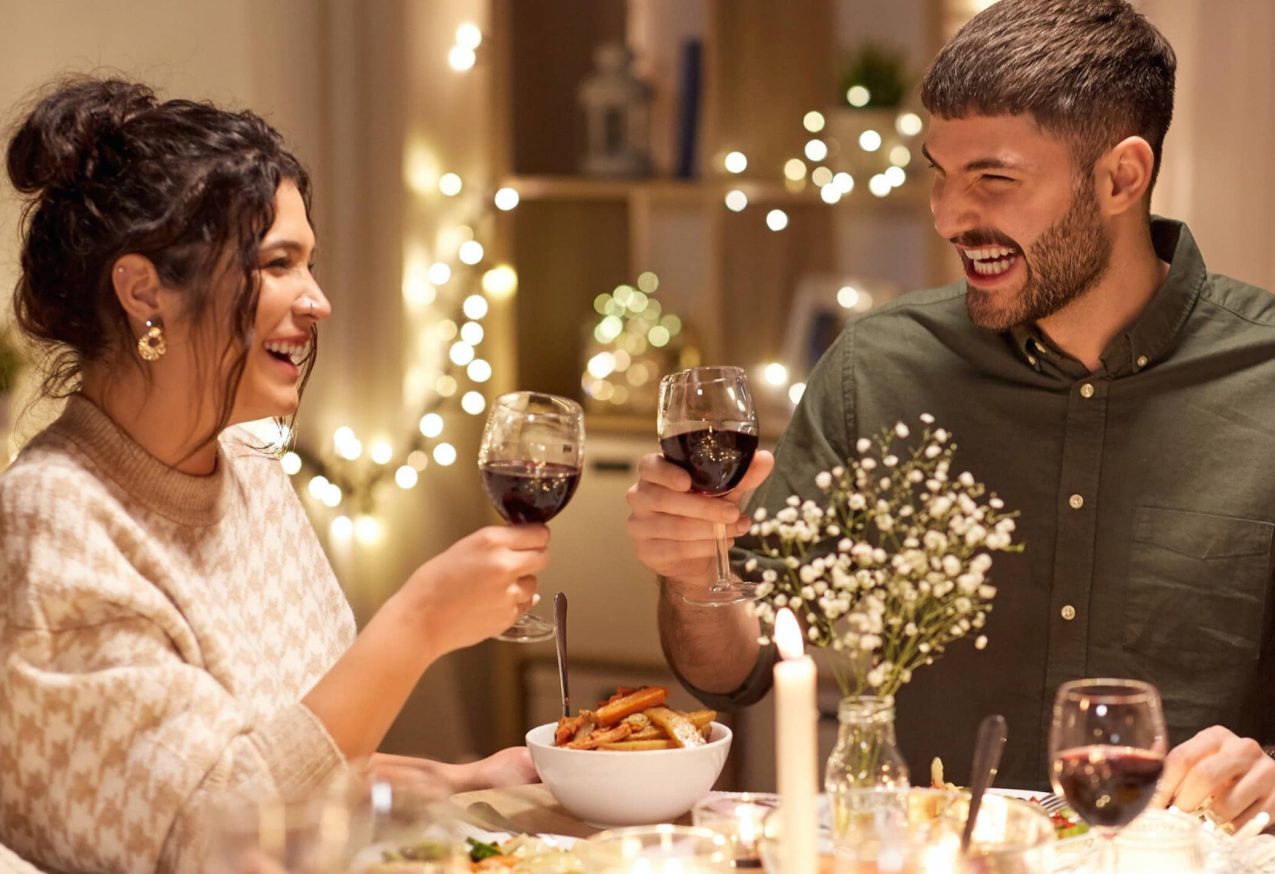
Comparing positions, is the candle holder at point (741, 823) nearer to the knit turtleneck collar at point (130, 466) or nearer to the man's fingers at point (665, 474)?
the man's fingers at point (665, 474)

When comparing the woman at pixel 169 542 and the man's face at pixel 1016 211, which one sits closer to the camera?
the woman at pixel 169 542

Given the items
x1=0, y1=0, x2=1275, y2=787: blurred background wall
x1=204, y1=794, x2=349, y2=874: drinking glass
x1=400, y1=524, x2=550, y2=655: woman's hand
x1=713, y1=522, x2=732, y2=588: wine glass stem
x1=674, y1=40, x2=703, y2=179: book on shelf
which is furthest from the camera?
x1=674, y1=40, x2=703, y2=179: book on shelf

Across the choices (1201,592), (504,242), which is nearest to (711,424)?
(1201,592)

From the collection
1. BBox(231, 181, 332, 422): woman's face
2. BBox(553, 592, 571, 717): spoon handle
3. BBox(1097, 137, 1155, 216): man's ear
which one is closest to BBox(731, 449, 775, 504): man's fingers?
BBox(553, 592, 571, 717): spoon handle

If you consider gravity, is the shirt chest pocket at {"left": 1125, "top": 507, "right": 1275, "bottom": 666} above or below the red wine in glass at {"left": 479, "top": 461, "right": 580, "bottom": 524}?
below

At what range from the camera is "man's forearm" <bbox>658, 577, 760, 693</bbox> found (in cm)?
203

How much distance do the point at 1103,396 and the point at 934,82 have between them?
48 centimetres

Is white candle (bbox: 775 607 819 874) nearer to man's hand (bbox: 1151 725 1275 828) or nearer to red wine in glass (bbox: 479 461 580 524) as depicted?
red wine in glass (bbox: 479 461 580 524)

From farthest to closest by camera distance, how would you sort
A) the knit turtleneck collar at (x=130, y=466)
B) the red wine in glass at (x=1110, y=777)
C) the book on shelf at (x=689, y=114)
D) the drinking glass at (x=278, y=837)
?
1. the book on shelf at (x=689, y=114)
2. the knit turtleneck collar at (x=130, y=466)
3. the red wine in glass at (x=1110, y=777)
4. the drinking glass at (x=278, y=837)

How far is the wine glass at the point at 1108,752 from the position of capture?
1276 millimetres

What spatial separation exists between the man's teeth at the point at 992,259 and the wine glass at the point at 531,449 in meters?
0.84

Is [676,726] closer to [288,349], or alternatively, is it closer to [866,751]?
[866,751]

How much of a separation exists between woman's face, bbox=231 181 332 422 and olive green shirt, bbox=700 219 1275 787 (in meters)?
0.81

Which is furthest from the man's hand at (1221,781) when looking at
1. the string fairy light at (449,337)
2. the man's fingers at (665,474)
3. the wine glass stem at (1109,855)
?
the string fairy light at (449,337)
